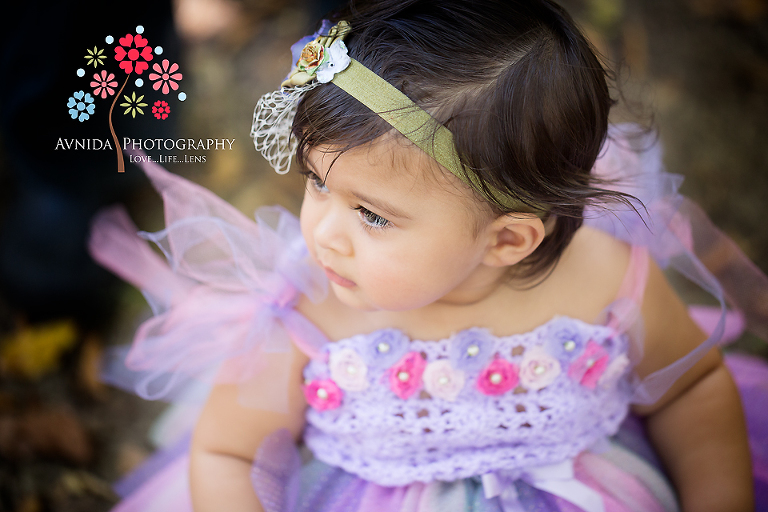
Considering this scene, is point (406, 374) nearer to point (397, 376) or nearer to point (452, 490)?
point (397, 376)

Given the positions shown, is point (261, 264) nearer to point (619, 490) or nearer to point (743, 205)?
point (619, 490)

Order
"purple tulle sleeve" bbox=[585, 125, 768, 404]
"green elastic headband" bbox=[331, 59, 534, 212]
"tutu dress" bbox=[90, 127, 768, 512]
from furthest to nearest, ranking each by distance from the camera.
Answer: "purple tulle sleeve" bbox=[585, 125, 768, 404]
"tutu dress" bbox=[90, 127, 768, 512]
"green elastic headband" bbox=[331, 59, 534, 212]

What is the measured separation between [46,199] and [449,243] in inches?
47.3

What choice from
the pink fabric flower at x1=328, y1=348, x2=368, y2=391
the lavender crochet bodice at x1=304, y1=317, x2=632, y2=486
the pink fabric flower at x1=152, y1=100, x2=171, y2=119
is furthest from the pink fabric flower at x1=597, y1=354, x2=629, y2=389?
the pink fabric flower at x1=152, y1=100, x2=171, y2=119

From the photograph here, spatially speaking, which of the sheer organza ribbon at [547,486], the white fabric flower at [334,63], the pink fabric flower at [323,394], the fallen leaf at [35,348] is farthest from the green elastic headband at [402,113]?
the fallen leaf at [35,348]

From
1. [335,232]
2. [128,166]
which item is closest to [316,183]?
[335,232]

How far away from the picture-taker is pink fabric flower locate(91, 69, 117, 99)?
35.8 inches

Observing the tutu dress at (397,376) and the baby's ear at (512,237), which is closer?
the baby's ear at (512,237)

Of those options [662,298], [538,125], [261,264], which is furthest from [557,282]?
[261,264]

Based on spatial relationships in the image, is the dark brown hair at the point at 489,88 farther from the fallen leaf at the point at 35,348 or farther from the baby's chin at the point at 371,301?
the fallen leaf at the point at 35,348

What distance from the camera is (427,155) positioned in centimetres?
71

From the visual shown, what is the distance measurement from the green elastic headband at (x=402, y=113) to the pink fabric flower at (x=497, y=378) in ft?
1.08

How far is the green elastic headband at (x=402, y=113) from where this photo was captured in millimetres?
695

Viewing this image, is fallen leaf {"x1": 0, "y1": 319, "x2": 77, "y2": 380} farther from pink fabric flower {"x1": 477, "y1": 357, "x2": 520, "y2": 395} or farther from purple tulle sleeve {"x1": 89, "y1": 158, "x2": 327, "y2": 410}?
pink fabric flower {"x1": 477, "y1": 357, "x2": 520, "y2": 395}
